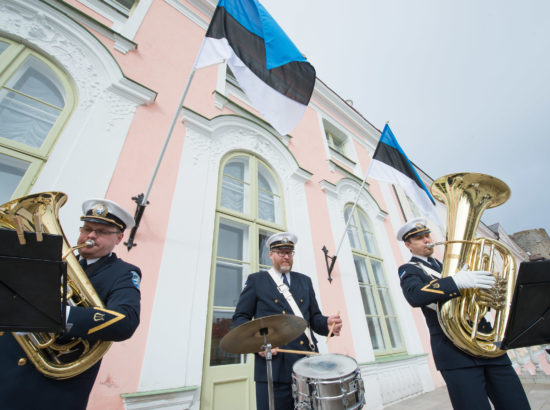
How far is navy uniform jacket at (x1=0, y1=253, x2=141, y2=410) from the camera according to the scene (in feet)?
3.67

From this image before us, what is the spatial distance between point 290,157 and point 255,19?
2424 millimetres

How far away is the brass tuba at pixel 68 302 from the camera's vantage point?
116cm

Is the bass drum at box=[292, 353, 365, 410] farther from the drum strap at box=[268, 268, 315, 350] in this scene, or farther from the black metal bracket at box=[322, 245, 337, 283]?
the black metal bracket at box=[322, 245, 337, 283]

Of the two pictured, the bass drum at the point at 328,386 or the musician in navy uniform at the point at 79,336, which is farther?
the bass drum at the point at 328,386

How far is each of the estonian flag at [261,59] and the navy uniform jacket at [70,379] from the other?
7.62ft

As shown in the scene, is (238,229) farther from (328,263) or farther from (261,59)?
(261,59)

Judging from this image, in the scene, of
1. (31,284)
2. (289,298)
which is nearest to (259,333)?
(289,298)

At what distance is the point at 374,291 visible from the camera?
17.2 ft

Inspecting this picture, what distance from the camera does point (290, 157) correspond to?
504 centimetres

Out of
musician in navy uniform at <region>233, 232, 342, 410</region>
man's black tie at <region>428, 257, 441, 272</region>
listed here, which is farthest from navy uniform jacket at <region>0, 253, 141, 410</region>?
man's black tie at <region>428, 257, 441, 272</region>

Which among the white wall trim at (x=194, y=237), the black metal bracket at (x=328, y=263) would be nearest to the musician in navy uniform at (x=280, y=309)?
the white wall trim at (x=194, y=237)

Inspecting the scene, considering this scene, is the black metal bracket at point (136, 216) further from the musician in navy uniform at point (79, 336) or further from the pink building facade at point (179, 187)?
the musician in navy uniform at point (79, 336)

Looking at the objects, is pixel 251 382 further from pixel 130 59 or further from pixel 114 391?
Result: pixel 130 59

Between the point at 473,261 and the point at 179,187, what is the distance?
3.32 metres
